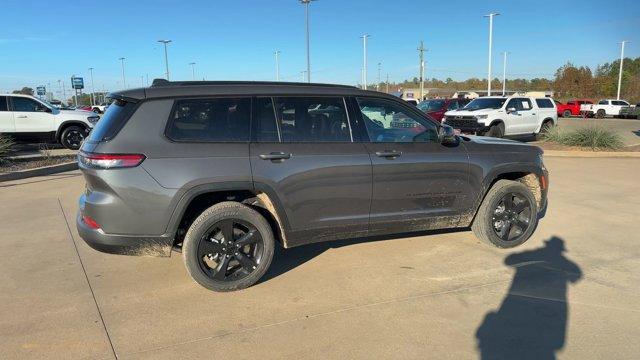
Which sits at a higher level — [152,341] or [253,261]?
[253,261]

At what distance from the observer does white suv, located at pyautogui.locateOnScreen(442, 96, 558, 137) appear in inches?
639

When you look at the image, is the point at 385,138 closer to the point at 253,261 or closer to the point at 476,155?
the point at 476,155

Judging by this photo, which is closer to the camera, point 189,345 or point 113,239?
point 189,345

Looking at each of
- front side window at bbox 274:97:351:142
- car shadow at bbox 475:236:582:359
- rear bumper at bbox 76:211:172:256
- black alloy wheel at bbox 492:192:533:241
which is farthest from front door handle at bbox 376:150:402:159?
rear bumper at bbox 76:211:172:256

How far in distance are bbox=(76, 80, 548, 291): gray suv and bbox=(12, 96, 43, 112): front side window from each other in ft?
40.7

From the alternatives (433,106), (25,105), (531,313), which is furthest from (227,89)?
(433,106)

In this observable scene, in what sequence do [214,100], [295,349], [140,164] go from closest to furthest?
[295,349]
[140,164]
[214,100]

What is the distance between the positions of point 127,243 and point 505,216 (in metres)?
3.86

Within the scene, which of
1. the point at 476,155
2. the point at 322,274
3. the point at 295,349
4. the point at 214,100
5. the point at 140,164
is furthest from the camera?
the point at 476,155

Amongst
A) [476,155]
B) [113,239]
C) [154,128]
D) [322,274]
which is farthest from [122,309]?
[476,155]

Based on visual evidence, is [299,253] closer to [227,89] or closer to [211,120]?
[211,120]

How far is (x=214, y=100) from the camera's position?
4.12 metres

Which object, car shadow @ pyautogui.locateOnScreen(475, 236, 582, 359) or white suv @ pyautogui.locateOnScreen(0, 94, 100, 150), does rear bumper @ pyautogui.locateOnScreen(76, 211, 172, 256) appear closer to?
car shadow @ pyautogui.locateOnScreen(475, 236, 582, 359)

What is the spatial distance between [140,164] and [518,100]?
16167 millimetres
